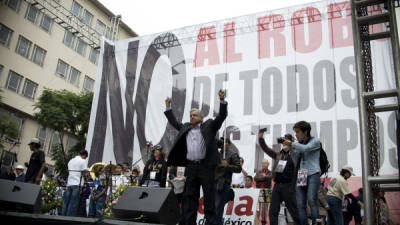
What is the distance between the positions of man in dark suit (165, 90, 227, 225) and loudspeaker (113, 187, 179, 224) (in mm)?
214

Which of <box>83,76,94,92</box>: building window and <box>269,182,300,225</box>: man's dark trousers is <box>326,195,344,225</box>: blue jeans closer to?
<box>269,182,300,225</box>: man's dark trousers

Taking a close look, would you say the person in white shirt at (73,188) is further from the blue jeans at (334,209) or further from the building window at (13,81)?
the building window at (13,81)

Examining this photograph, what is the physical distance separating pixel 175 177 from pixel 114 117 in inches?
263

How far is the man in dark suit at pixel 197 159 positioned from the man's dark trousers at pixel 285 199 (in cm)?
117

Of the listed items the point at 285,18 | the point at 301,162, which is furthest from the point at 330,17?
the point at 301,162

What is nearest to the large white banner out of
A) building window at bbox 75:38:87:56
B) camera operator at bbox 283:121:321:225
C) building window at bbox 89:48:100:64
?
camera operator at bbox 283:121:321:225

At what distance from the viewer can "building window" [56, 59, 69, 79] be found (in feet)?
83.5

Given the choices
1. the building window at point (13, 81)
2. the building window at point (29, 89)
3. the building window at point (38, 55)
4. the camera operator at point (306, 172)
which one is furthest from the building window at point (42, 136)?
the camera operator at point (306, 172)

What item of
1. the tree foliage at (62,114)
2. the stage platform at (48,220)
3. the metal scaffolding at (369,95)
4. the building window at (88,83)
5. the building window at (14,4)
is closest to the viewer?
the metal scaffolding at (369,95)

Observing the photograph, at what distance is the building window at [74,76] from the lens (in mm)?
26531

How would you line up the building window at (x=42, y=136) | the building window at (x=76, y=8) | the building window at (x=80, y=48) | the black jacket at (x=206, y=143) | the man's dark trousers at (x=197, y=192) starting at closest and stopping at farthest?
the man's dark trousers at (x=197, y=192)
the black jacket at (x=206, y=143)
the building window at (x=42, y=136)
the building window at (x=76, y=8)
the building window at (x=80, y=48)

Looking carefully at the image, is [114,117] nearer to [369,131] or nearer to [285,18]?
[285,18]

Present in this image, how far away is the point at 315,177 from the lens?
443cm

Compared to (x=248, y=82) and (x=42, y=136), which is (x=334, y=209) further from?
(x=42, y=136)
